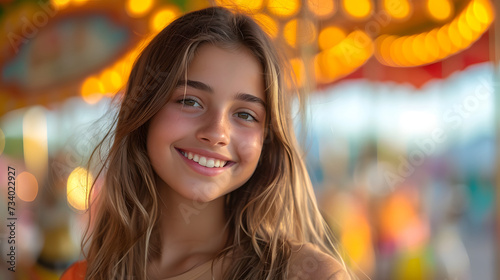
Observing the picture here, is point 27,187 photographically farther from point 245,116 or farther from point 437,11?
point 437,11

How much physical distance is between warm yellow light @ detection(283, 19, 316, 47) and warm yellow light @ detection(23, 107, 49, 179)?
1050mm

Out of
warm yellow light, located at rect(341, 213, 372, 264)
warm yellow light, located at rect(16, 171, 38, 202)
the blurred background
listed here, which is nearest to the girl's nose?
the blurred background

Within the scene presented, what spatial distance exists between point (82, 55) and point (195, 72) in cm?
108

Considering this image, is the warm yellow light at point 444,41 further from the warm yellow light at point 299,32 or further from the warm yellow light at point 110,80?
the warm yellow light at point 110,80

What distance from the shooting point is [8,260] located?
1.70 meters

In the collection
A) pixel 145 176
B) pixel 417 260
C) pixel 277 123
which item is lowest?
pixel 417 260

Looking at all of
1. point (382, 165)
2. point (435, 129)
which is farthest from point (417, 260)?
point (435, 129)

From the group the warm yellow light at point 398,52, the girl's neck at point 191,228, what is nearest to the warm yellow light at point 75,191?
the girl's neck at point 191,228

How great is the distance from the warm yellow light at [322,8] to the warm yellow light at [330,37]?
0.07 meters

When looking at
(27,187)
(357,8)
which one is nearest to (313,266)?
(27,187)

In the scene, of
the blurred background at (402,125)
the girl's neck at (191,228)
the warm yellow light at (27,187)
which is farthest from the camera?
the blurred background at (402,125)

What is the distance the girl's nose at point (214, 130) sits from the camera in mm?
763

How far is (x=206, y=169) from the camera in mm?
794

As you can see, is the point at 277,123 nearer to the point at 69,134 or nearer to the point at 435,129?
the point at 69,134
